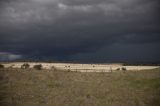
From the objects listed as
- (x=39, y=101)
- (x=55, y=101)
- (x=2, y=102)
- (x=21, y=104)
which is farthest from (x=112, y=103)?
(x=2, y=102)

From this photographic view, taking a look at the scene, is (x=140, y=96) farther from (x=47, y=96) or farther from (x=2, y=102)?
(x=2, y=102)

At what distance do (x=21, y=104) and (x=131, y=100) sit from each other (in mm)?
9912

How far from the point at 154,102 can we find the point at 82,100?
6390mm

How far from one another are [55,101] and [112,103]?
5.13m

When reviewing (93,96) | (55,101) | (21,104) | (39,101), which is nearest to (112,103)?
(93,96)

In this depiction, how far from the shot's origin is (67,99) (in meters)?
21.8

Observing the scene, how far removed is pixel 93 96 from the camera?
23344mm

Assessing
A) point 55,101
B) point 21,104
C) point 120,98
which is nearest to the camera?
point 21,104

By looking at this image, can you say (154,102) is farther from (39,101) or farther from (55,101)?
(39,101)

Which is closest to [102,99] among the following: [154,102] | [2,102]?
[154,102]

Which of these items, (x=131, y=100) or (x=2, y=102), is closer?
Result: (x=2, y=102)

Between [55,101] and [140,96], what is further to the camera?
[140,96]

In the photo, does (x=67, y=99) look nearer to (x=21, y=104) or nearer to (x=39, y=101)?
(x=39, y=101)

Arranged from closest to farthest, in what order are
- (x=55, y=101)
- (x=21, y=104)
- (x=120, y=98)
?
(x=21, y=104), (x=55, y=101), (x=120, y=98)
